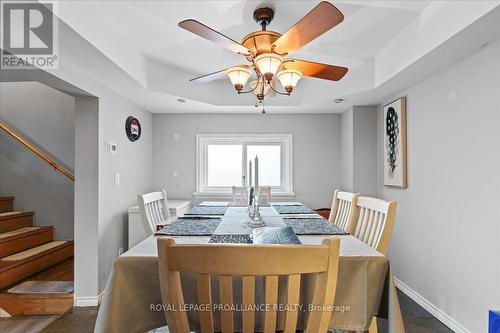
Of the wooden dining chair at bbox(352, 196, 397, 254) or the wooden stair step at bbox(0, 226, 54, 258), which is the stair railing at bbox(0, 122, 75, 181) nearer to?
the wooden stair step at bbox(0, 226, 54, 258)

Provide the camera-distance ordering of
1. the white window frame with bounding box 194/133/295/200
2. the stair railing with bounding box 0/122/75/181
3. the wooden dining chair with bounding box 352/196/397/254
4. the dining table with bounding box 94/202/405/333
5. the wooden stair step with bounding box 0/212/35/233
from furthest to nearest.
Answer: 1. the white window frame with bounding box 194/133/295/200
2. the stair railing with bounding box 0/122/75/181
3. the wooden stair step with bounding box 0/212/35/233
4. the wooden dining chair with bounding box 352/196/397/254
5. the dining table with bounding box 94/202/405/333

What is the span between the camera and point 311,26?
4.72 ft

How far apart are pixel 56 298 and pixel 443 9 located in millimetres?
3696

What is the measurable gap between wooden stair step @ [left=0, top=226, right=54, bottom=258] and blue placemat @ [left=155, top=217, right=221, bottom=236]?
6.73ft

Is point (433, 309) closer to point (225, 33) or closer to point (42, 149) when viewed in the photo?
point (225, 33)

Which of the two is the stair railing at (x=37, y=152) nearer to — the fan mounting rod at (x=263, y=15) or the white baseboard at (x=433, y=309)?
the fan mounting rod at (x=263, y=15)

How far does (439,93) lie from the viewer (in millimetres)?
2373

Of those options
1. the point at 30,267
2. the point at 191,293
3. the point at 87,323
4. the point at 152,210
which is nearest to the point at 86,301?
the point at 87,323

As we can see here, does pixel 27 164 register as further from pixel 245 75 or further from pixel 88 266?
pixel 245 75

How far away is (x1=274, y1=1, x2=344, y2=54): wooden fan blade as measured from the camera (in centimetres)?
130

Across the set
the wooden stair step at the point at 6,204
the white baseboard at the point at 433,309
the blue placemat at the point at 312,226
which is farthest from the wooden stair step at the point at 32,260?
the white baseboard at the point at 433,309

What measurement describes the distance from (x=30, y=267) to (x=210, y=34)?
294 cm

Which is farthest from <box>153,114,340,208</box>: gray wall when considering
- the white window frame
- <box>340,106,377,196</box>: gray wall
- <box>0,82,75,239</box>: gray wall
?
<box>0,82,75,239</box>: gray wall

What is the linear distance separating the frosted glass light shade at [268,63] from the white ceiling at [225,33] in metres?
0.49
